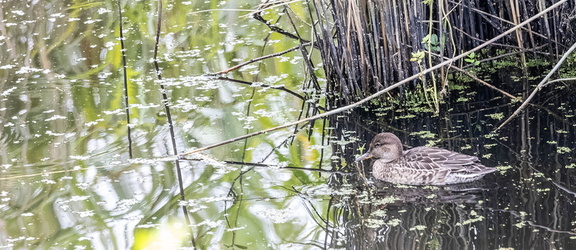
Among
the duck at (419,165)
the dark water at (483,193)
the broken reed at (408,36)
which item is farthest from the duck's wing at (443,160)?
the broken reed at (408,36)

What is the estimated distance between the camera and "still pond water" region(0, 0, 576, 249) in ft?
14.1

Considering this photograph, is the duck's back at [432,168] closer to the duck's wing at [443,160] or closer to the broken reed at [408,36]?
the duck's wing at [443,160]

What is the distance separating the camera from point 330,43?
5.91 m

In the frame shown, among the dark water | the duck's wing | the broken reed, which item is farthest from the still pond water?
the broken reed

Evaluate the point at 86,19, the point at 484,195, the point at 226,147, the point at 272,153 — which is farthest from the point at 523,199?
the point at 86,19

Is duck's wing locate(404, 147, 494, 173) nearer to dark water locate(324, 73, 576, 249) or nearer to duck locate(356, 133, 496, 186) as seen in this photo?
duck locate(356, 133, 496, 186)

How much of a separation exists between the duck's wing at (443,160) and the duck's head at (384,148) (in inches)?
3.0

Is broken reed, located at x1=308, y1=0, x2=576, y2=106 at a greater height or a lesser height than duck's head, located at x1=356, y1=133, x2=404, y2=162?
greater

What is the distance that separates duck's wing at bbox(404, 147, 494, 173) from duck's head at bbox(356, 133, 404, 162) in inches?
3.0

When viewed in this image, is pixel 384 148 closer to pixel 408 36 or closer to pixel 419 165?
pixel 419 165

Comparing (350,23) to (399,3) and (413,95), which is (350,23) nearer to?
(399,3)

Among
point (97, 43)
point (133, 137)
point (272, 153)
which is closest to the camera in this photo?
point (272, 153)

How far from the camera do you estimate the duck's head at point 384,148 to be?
16.6 ft

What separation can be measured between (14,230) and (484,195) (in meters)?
2.63
